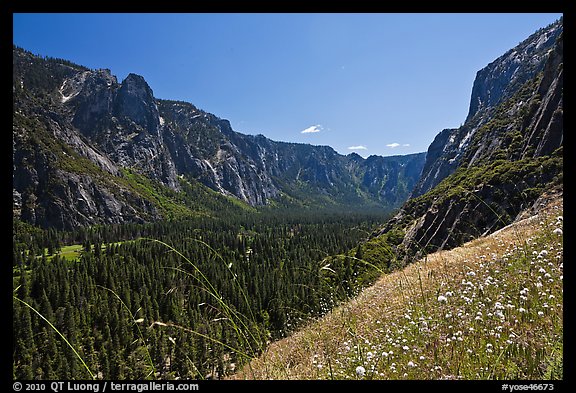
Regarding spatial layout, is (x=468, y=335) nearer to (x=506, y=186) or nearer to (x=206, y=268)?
(x=506, y=186)

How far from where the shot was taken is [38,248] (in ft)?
371

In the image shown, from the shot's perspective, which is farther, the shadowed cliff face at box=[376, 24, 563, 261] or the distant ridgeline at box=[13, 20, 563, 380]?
the shadowed cliff face at box=[376, 24, 563, 261]

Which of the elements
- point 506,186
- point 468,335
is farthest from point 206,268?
point 468,335

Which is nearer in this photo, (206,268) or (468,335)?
(468,335)

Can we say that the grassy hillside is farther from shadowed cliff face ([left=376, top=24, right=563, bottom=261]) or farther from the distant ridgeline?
shadowed cliff face ([left=376, top=24, right=563, bottom=261])

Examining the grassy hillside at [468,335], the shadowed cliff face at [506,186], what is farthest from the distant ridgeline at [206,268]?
the grassy hillside at [468,335]

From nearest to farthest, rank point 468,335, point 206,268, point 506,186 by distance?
point 468,335 < point 506,186 < point 206,268

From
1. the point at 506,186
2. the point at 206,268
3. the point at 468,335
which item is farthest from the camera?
the point at 206,268

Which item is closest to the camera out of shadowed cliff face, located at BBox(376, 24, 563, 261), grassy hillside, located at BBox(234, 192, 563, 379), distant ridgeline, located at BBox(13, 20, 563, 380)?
grassy hillside, located at BBox(234, 192, 563, 379)

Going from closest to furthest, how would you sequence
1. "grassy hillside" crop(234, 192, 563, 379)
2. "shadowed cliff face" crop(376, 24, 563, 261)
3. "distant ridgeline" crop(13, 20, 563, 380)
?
"grassy hillside" crop(234, 192, 563, 379), "distant ridgeline" crop(13, 20, 563, 380), "shadowed cliff face" crop(376, 24, 563, 261)

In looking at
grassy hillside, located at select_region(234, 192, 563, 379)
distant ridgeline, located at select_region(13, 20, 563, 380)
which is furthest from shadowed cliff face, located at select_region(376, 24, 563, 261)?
grassy hillside, located at select_region(234, 192, 563, 379)
